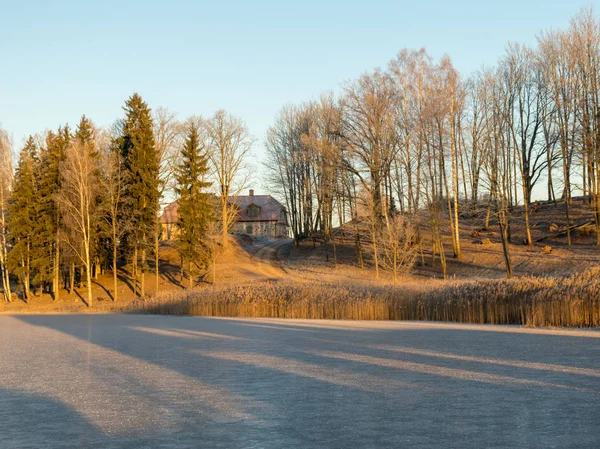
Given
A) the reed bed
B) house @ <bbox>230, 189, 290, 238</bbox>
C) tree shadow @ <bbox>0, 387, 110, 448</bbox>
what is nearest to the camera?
tree shadow @ <bbox>0, 387, 110, 448</bbox>

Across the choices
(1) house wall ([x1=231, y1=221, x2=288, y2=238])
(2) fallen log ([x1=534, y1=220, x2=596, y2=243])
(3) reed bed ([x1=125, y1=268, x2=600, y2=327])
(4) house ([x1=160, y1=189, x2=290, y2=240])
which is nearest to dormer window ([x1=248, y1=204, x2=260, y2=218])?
(4) house ([x1=160, y1=189, x2=290, y2=240])

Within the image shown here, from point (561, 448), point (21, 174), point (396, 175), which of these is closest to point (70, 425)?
point (561, 448)

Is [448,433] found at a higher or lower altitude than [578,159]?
lower

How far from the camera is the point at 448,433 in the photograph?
5.14 metres

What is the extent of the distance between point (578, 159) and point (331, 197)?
16925 mm

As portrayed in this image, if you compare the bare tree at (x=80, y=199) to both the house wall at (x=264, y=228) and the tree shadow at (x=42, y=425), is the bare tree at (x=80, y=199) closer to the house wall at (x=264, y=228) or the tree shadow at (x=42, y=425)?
the tree shadow at (x=42, y=425)

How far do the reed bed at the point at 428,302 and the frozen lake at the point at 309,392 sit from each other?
1.99 m

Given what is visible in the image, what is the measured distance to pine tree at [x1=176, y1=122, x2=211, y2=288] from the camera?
4053 centimetres

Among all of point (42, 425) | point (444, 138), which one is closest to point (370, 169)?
point (444, 138)

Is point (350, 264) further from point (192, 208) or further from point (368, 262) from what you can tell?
point (192, 208)

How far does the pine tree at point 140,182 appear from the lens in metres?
40.7

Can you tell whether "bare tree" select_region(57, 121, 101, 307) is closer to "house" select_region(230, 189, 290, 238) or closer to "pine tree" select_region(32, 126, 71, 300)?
"pine tree" select_region(32, 126, 71, 300)

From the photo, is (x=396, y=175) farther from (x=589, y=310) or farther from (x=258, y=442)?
(x=258, y=442)

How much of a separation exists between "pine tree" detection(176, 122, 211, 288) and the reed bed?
15583mm
